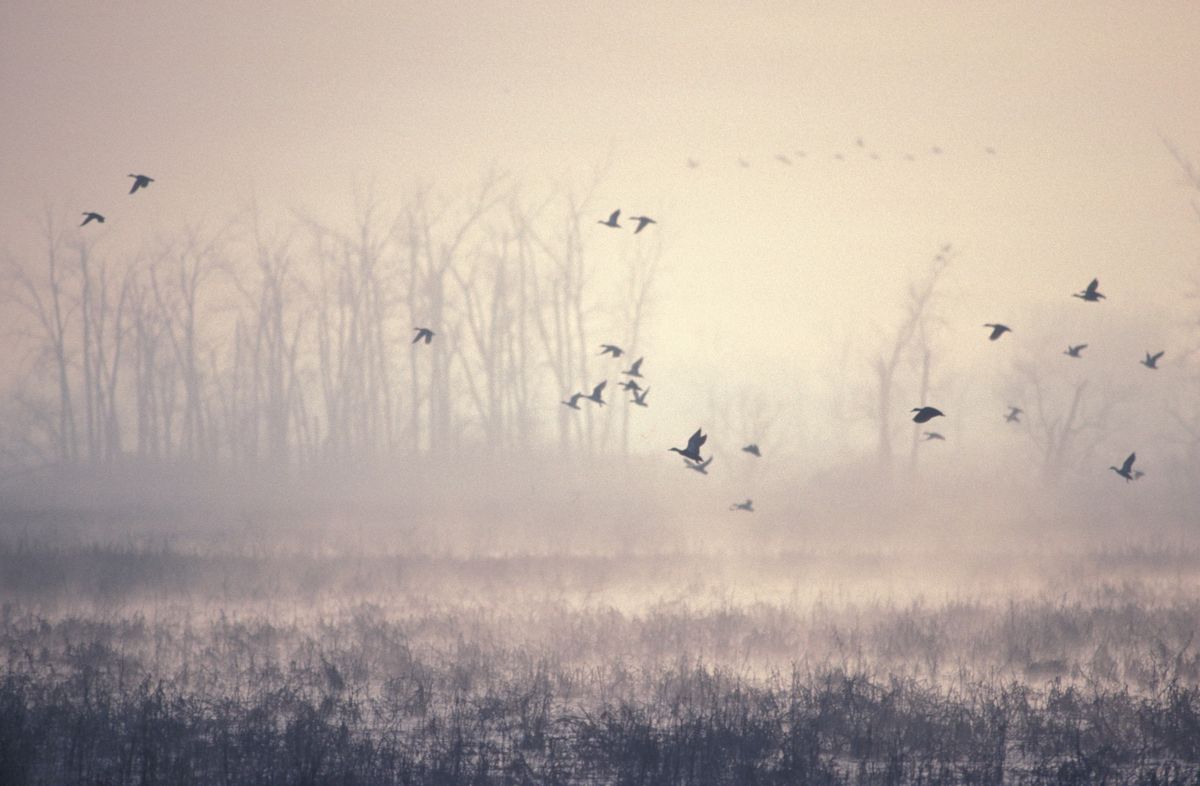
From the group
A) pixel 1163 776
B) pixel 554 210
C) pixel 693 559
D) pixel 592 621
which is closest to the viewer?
pixel 1163 776

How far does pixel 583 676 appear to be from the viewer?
12.1m

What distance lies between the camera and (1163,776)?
8.66 m

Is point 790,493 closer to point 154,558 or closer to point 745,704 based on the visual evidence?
point 154,558

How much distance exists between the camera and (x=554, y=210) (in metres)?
45.6

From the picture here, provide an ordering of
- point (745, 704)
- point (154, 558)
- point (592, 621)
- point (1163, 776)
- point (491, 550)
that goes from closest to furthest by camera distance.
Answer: point (1163, 776) < point (745, 704) < point (592, 621) < point (154, 558) < point (491, 550)

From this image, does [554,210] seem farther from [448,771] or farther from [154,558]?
[448,771]

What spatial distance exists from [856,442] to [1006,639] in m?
61.6

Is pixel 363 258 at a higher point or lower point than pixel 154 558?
higher

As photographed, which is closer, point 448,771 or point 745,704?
point 448,771

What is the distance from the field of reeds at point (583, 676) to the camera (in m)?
9.11

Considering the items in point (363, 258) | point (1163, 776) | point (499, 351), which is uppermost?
point (363, 258)

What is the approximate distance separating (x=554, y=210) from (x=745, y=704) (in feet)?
A: 122

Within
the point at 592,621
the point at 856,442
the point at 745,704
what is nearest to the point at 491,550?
the point at 592,621

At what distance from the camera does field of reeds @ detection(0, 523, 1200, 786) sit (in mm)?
9109
